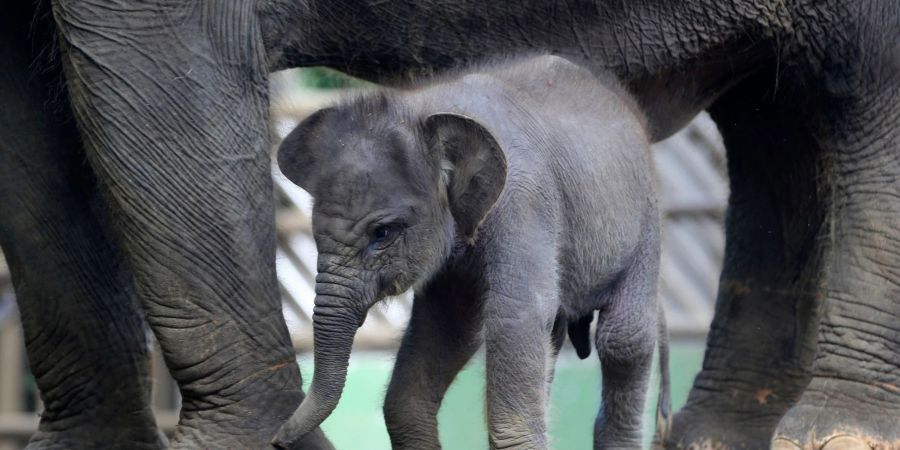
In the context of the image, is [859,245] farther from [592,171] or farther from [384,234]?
[384,234]

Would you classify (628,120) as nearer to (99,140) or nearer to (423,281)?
(423,281)

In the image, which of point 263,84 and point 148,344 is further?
point 148,344

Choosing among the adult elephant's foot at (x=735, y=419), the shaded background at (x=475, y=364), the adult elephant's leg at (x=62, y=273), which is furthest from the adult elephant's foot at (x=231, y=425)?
the shaded background at (x=475, y=364)

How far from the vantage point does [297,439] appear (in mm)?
3180

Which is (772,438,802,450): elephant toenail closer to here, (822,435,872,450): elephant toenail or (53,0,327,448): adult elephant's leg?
(822,435,872,450): elephant toenail

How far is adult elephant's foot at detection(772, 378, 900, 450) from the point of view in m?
3.83

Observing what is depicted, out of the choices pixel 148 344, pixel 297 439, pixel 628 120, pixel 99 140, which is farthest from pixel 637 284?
pixel 148 344

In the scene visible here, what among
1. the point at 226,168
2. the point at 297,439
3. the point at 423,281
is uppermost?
the point at 226,168

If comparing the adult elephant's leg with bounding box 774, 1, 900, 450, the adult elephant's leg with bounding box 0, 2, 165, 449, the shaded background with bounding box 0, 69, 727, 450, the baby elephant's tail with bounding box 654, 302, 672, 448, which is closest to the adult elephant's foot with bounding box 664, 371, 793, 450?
the baby elephant's tail with bounding box 654, 302, 672, 448

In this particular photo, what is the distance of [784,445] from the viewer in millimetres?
3844

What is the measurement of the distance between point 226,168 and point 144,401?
967mm

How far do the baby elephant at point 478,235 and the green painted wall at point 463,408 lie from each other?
284cm

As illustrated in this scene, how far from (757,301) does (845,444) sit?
0.93 metres

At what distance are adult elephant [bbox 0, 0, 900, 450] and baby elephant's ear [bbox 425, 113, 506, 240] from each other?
44 cm
